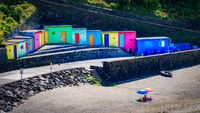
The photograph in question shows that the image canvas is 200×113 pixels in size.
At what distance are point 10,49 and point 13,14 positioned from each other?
7274 mm

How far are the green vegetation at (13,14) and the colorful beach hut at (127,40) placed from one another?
969cm

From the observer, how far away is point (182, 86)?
122ft

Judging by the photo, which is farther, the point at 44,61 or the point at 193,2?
the point at 193,2

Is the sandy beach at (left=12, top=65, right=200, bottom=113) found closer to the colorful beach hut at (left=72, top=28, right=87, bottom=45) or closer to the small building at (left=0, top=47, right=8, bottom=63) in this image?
the small building at (left=0, top=47, right=8, bottom=63)

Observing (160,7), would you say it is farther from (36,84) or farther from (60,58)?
(36,84)

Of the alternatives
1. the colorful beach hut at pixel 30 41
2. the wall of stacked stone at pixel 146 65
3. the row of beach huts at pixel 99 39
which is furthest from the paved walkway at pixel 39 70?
the row of beach huts at pixel 99 39

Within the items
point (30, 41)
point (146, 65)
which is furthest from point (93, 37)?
point (30, 41)

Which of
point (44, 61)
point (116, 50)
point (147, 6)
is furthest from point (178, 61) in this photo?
point (44, 61)

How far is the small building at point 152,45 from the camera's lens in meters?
44.7

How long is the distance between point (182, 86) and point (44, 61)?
1220 centimetres

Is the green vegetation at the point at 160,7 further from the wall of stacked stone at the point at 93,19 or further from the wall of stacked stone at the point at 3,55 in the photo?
the wall of stacked stone at the point at 3,55

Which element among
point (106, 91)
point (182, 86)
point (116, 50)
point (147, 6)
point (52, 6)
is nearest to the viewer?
point (106, 91)

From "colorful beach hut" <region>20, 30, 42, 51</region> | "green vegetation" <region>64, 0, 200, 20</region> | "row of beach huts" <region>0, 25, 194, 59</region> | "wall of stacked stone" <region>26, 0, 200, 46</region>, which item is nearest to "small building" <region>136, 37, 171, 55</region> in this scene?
"row of beach huts" <region>0, 25, 194, 59</region>

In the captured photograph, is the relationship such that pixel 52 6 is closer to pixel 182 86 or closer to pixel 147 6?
pixel 147 6
